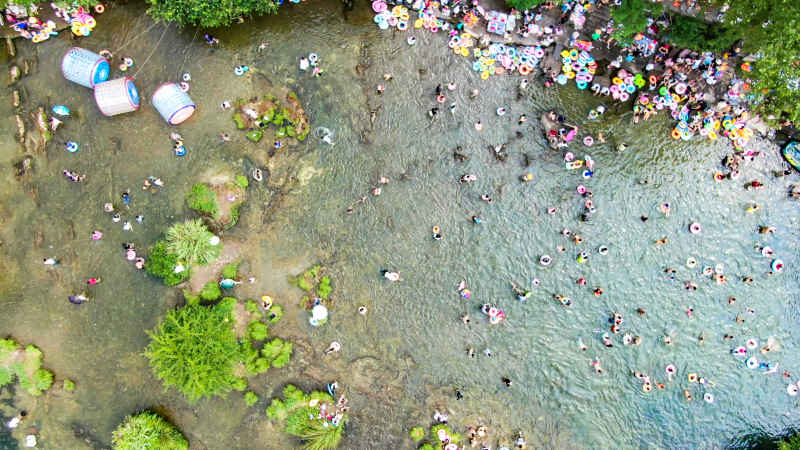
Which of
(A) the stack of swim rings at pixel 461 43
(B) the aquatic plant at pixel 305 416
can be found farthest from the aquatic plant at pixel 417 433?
(A) the stack of swim rings at pixel 461 43

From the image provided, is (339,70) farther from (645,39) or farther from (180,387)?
(180,387)

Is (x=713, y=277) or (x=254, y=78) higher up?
(x=254, y=78)

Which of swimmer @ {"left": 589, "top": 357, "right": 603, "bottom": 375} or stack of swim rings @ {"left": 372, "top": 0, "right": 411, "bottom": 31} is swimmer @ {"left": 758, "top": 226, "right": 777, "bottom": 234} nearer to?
swimmer @ {"left": 589, "top": 357, "right": 603, "bottom": 375}

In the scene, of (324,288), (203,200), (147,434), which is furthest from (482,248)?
(147,434)

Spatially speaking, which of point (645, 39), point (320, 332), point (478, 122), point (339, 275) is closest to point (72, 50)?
point (339, 275)

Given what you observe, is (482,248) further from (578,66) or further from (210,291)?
(210,291)
